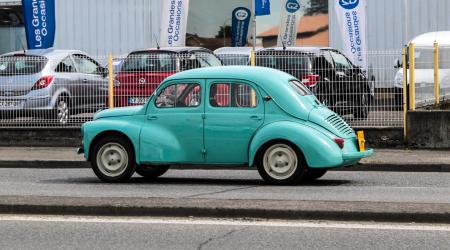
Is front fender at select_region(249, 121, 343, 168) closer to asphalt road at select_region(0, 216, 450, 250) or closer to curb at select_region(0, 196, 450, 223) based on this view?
curb at select_region(0, 196, 450, 223)

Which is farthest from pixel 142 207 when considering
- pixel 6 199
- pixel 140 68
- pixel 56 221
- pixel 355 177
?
pixel 140 68

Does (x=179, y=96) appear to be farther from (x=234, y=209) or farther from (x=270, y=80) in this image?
(x=234, y=209)

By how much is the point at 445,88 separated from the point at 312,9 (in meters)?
13.9

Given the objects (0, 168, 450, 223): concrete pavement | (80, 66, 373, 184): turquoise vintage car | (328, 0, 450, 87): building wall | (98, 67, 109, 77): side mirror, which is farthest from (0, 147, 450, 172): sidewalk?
(328, 0, 450, 87): building wall

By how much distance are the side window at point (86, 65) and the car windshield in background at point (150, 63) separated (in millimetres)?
1294

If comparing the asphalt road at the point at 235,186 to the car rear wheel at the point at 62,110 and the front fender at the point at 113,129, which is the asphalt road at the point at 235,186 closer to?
the front fender at the point at 113,129

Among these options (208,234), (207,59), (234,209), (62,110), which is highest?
(207,59)

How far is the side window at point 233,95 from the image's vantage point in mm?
11602

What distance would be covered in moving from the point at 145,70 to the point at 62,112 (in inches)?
76.7

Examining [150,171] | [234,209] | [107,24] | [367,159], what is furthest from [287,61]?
[107,24]

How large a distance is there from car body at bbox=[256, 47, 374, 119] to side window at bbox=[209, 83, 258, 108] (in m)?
4.94

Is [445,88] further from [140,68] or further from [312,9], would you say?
[312,9]

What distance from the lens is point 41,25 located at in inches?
889

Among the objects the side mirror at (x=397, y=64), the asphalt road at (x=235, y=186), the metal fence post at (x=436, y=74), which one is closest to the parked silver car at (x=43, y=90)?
the asphalt road at (x=235, y=186)
